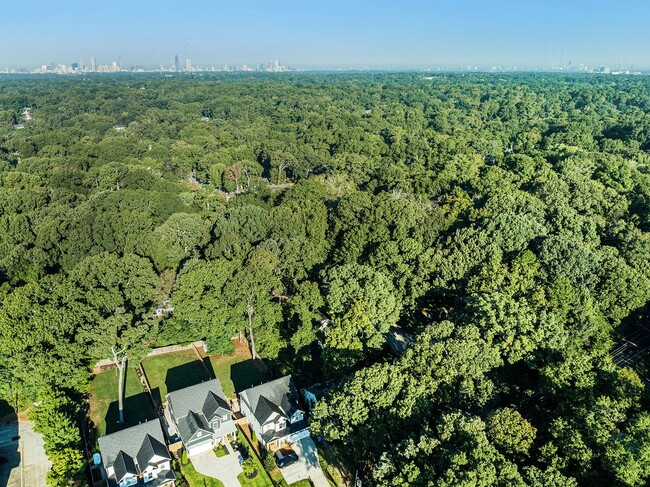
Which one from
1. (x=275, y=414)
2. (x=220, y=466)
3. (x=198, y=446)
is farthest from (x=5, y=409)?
(x=275, y=414)

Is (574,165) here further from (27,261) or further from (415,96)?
(415,96)

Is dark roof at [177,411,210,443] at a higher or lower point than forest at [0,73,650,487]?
lower

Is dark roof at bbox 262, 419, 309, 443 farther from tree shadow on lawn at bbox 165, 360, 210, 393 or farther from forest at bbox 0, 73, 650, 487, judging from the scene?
tree shadow on lawn at bbox 165, 360, 210, 393

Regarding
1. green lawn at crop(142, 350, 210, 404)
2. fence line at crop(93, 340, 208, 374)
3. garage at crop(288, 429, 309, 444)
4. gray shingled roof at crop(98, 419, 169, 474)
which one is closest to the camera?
gray shingled roof at crop(98, 419, 169, 474)

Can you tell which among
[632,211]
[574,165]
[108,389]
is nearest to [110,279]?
[108,389]

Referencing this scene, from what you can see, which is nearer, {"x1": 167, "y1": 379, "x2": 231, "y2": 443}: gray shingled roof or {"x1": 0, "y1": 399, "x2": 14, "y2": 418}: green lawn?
{"x1": 167, "y1": 379, "x2": 231, "y2": 443}: gray shingled roof

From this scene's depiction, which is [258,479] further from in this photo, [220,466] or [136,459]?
[136,459]

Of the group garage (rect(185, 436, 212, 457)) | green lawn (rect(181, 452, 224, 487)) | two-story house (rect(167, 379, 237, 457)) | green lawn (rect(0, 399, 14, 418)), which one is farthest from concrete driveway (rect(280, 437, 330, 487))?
green lawn (rect(0, 399, 14, 418))
